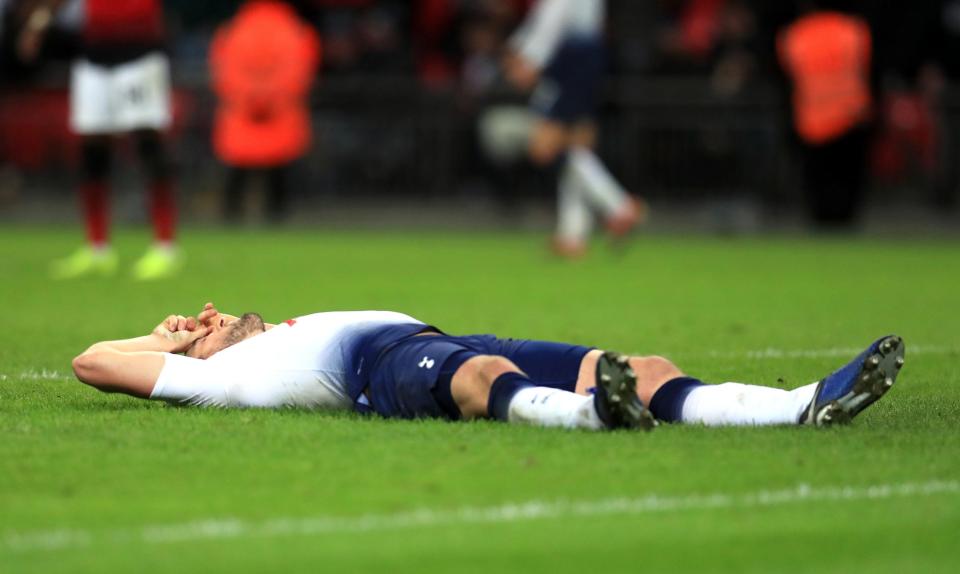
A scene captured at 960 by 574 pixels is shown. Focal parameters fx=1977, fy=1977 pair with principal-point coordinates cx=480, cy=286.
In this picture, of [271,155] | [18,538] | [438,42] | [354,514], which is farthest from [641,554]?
[438,42]

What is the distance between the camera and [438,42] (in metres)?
27.9

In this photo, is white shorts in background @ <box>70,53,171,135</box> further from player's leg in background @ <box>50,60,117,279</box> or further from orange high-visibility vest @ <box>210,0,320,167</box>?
orange high-visibility vest @ <box>210,0,320,167</box>

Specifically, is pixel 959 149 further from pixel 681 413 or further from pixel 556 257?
pixel 681 413

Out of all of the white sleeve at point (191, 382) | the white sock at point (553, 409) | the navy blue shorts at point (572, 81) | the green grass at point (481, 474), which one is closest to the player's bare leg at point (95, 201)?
the navy blue shorts at point (572, 81)

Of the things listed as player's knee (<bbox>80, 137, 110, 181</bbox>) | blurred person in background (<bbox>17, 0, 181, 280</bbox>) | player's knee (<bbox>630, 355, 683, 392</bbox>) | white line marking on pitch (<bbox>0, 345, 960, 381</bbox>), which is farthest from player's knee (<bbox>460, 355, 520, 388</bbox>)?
player's knee (<bbox>80, 137, 110, 181</bbox>)

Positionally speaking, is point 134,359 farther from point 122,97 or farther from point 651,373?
point 122,97

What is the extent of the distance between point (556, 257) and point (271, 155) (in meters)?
6.01

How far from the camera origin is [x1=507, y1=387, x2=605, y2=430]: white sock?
5930 millimetres

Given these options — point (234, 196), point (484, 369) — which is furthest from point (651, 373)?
point (234, 196)

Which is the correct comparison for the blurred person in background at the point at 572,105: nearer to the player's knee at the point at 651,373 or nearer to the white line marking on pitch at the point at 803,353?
the white line marking on pitch at the point at 803,353

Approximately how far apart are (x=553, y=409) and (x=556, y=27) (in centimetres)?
1168

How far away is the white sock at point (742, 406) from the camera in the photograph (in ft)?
20.1

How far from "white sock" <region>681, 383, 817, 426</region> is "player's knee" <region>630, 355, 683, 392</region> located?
0.33 feet

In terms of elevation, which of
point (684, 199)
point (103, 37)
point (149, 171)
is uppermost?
point (103, 37)
